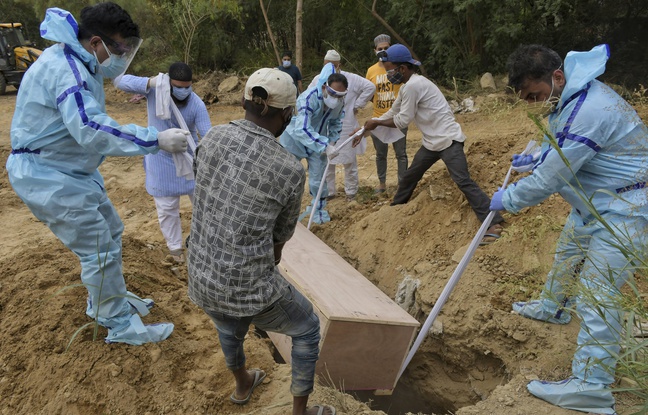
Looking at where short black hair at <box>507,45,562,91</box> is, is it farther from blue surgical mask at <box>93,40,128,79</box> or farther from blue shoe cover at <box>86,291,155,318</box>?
blue shoe cover at <box>86,291,155,318</box>

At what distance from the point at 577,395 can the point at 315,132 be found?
11.2 ft

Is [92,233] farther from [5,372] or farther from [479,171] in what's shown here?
[479,171]

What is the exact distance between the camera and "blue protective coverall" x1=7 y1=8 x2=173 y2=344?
2.87 m

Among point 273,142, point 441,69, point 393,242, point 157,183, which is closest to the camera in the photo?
point 273,142

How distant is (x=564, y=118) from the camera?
2850 mm

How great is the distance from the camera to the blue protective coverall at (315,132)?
5.46 m

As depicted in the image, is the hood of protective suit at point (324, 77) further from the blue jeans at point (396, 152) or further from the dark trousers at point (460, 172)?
the dark trousers at point (460, 172)

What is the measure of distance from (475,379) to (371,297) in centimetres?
106

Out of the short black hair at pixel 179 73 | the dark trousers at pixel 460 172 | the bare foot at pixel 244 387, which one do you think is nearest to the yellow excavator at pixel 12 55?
the short black hair at pixel 179 73

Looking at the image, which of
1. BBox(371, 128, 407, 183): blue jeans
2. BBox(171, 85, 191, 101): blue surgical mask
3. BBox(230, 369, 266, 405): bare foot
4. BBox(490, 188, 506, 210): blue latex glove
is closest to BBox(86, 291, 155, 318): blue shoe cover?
BBox(230, 369, 266, 405): bare foot

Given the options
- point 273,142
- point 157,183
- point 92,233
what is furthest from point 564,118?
point 157,183

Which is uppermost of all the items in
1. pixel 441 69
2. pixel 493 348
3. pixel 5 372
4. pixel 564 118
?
pixel 564 118

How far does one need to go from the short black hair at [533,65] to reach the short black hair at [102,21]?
2.17 meters

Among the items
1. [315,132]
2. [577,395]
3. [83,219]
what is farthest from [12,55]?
[577,395]
